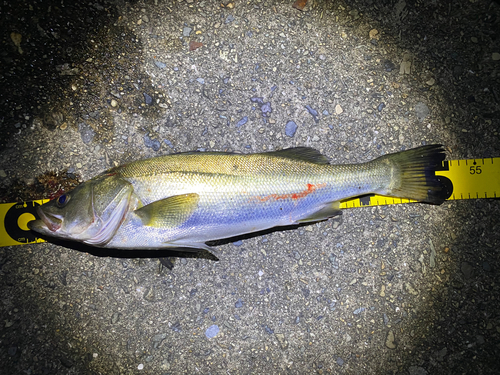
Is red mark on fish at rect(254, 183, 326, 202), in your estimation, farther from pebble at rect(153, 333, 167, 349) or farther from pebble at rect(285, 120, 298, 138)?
pebble at rect(153, 333, 167, 349)

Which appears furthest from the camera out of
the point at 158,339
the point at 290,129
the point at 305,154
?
the point at 290,129

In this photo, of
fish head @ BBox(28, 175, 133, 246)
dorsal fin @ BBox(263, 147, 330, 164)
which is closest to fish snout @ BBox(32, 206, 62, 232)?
fish head @ BBox(28, 175, 133, 246)

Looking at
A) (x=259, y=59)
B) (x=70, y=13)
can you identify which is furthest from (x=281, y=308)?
(x=70, y=13)

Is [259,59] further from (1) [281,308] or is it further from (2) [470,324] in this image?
(2) [470,324]

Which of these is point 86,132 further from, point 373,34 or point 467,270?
point 467,270

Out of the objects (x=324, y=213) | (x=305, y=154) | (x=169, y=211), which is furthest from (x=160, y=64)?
(x=324, y=213)
